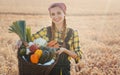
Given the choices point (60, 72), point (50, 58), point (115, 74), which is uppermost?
point (50, 58)

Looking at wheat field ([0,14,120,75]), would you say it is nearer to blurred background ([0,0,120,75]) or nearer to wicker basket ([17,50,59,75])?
blurred background ([0,0,120,75])

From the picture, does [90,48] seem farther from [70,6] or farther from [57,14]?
[70,6]

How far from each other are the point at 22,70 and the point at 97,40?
473 centimetres

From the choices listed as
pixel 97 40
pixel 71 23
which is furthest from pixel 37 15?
pixel 97 40

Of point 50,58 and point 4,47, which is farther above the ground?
point 50,58

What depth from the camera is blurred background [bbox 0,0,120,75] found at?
5203 millimetres

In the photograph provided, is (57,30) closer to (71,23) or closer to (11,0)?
(71,23)

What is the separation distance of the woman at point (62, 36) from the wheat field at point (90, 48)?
1.86 meters

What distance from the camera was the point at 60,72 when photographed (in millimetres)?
2939

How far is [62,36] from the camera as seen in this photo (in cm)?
301

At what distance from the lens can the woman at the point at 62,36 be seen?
2.93m

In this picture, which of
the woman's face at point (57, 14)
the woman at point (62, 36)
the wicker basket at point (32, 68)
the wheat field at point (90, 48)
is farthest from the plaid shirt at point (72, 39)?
the wheat field at point (90, 48)

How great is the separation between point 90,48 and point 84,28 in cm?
233

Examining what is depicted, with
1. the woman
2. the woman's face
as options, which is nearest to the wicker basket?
the woman
